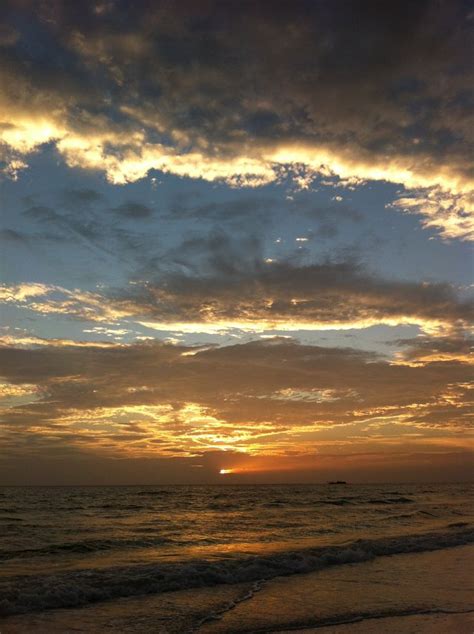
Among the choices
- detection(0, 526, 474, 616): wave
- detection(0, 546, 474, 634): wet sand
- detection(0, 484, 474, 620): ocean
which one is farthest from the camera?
detection(0, 484, 474, 620): ocean

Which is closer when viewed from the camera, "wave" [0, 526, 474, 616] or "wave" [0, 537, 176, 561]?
"wave" [0, 526, 474, 616]

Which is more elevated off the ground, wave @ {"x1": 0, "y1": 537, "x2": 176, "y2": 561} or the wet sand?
wave @ {"x1": 0, "y1": 537, "x2": 176, "y2": 561}

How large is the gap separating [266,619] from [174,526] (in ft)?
76.7

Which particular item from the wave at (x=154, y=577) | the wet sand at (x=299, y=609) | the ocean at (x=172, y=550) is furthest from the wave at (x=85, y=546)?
the wet sand at (x=299, y=609)

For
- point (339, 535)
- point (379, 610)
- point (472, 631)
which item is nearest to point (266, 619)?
point (379, 610)

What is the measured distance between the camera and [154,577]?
15.5m

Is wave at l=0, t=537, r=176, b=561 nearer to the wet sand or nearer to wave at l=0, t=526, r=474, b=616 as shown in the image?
wave at l=0, t=526, r=474, b=616

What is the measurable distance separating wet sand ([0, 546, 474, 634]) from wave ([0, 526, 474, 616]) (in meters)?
0.71

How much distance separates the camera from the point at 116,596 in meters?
13.8

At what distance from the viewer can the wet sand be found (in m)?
10.3

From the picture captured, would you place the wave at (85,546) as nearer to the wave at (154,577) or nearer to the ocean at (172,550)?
the ocean at (172,550)

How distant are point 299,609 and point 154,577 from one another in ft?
17.7

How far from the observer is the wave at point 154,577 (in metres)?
13.0

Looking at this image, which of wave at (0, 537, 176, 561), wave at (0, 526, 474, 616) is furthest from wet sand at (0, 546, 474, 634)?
wave at (0, 537, 176, 561)
